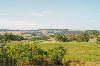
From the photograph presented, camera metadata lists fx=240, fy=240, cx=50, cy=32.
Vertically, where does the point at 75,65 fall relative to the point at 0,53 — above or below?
below

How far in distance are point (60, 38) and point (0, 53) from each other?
4297 inches

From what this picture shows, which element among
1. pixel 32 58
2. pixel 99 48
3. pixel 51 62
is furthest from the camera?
pixel 99 48

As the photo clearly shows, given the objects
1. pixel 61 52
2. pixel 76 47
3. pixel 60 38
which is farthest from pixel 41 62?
pixel 60 38

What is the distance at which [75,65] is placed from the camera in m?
81.5

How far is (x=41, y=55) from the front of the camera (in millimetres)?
80500

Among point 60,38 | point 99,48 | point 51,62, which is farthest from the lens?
point 60,38

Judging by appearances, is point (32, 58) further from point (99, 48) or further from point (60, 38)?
point (60, 38)

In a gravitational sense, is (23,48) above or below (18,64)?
above

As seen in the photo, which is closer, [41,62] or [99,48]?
[41,62]

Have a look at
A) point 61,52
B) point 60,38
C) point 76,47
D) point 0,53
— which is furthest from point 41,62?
point 60,38

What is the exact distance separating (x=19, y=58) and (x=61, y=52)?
14826mm

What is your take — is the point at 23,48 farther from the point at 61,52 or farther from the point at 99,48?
the point at 99,48

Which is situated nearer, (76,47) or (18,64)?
(18,64)

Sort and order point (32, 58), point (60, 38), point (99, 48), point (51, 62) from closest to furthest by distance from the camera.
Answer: point (32, 58) < point (51, 62) < point (99, 48) < point (60, 38)
